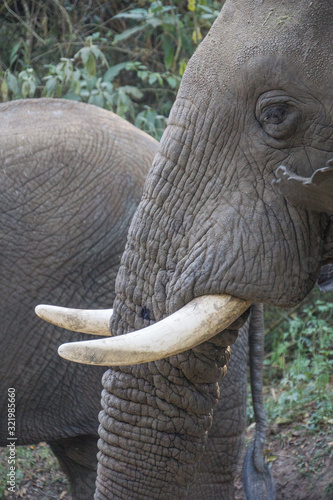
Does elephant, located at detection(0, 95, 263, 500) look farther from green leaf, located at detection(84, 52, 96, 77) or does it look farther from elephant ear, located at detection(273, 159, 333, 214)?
green leaf, located at detection(84, 52, 96, 77)

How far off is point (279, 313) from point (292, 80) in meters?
3.48

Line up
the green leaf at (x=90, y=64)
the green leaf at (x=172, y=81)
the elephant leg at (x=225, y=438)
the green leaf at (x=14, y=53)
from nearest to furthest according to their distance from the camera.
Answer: the elephant leg at (x=225, y=438) < the green leaf at (x=90, y=64) < the green leaf at (x=172, y=81) < the green leaf at (x=14, y=53)

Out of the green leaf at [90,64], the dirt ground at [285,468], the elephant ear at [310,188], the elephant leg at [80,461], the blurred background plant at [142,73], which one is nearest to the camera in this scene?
the elephant ear at [310,188]

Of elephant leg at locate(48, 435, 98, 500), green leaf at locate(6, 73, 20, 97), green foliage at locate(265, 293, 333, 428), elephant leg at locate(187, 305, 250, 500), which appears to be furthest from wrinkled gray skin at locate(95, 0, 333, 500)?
green leaf at locate(6, 73, 20, 97)

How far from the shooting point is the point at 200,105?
2.24 m

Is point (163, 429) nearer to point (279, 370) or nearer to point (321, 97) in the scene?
point (321, 97)

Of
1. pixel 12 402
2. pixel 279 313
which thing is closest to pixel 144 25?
pixel 279 313

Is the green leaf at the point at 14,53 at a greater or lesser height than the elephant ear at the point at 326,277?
greater

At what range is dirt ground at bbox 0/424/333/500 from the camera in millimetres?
3834

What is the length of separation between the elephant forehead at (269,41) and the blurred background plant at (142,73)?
245 cm

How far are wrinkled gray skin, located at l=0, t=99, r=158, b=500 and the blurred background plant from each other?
57.6 inches

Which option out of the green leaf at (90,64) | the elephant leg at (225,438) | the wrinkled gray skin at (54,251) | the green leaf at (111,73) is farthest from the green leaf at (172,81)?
the elephant leg at (225,438)

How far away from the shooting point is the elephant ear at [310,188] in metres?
2.04

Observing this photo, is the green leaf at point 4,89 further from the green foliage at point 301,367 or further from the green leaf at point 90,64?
the green foliage at point 301,367
